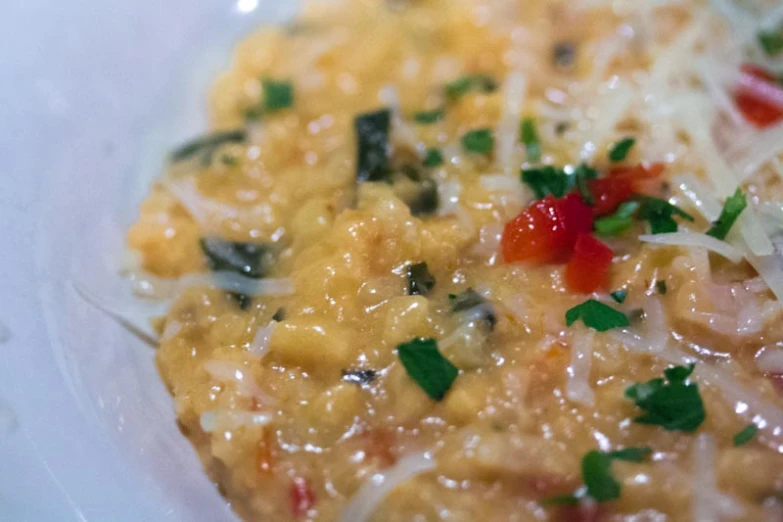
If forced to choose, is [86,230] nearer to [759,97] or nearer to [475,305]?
[475,305]

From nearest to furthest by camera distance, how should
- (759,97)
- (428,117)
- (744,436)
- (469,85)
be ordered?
1. (744,436)
2. (759,97)
3. (428,117)
4. (469,85)

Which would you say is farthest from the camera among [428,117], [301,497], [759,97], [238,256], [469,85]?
[469,85]

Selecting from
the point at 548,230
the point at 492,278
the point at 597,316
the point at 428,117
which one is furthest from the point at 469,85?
the point at 597,316

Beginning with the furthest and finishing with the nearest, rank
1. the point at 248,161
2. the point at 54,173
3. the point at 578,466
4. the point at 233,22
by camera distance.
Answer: the point at 233,22 < the point at 248,161 < the point at 54,173 < the point at 578,466

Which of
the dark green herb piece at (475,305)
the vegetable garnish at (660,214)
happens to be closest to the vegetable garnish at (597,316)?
the dark green herb piece at (475,305)

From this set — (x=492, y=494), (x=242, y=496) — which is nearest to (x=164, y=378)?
(x=242, y=496)

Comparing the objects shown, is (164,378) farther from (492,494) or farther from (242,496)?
(492,494)
